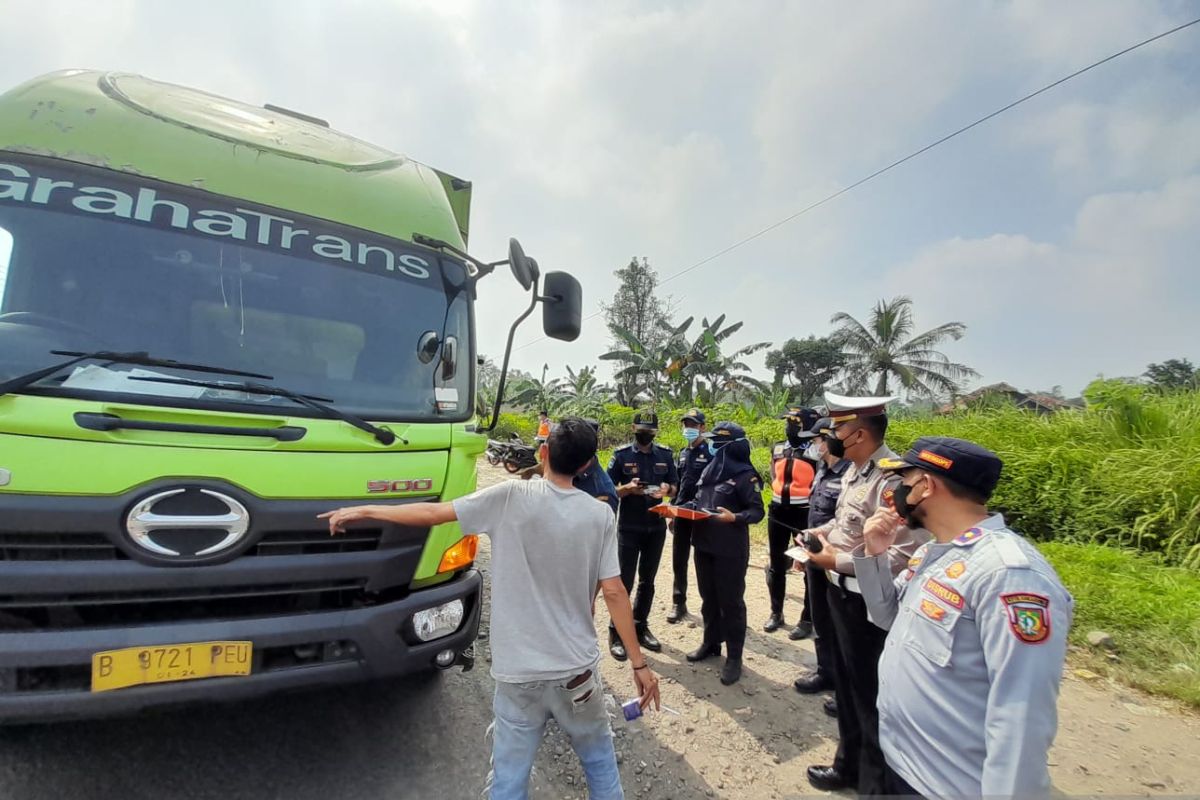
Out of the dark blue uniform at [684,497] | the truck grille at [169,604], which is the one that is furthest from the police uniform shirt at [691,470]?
the truck grille at [169,604]

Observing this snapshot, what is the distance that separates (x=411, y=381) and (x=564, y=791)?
2.03 metres

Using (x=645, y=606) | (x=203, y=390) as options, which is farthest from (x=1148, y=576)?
(x=203, y=390)

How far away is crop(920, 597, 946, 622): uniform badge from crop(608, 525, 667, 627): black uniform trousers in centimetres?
261

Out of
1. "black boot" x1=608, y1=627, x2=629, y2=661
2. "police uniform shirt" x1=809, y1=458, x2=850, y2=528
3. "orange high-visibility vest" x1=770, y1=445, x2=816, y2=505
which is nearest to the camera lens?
"police uniform shirt" x1=809, y1=458, x2=850, y2=528

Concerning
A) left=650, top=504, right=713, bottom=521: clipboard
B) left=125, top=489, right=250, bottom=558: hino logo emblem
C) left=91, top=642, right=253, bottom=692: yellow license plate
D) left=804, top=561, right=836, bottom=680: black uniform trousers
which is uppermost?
left=125, top=489, right=250, bottom=558: hino logo emblem

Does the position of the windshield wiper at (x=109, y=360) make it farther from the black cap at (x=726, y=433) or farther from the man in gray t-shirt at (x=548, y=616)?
the black cap at (x=726, y=433)

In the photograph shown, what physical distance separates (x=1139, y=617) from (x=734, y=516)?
324 centimetres

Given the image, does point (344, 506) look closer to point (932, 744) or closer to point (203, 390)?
point (203, 390)

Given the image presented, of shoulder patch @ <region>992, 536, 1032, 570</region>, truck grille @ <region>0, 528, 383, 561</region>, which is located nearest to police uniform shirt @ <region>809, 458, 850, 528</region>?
shoulder patch @ <region>992, 536, 1032, 570</region>

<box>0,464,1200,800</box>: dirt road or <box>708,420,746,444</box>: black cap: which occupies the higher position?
<box>708,420,746,444</box>: black cap

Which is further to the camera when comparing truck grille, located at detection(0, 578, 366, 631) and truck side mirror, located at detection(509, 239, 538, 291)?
truck side mirror, located at detection(509, 239, 538, 291)

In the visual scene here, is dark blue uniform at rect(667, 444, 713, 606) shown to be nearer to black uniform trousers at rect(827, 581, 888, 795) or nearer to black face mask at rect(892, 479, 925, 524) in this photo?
black uniform trousers at rect(827, 581, 888, 795)

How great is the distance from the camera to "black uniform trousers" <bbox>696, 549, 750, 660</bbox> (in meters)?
3.53

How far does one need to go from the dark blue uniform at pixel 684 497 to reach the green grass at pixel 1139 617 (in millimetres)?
2852
